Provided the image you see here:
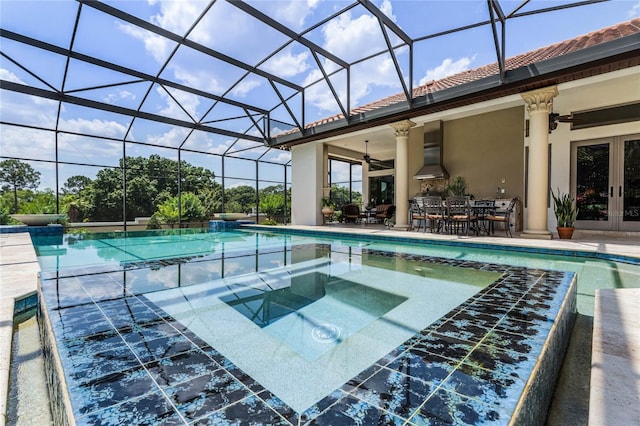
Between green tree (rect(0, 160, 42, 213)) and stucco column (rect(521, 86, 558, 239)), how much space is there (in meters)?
20.9

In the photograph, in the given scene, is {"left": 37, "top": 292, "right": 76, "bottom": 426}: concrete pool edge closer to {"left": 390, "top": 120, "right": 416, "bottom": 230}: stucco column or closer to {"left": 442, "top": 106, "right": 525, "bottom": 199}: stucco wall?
{"left": 390, "top": 120, "right": 416, "bottom": 230}: stucco column

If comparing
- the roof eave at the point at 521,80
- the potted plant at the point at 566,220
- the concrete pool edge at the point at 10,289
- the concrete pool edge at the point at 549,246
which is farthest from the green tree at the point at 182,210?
the potted plant at the point at 566,220

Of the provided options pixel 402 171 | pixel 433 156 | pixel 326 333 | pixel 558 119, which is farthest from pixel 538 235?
pixel 326 333

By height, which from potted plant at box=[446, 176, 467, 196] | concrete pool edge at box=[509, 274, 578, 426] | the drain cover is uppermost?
potted plant at box=[446, 176, 467, 196]

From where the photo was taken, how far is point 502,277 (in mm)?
3246

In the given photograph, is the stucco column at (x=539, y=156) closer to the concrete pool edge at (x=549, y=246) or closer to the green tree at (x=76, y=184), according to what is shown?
the concrete pool edge at (x=549, y=246)

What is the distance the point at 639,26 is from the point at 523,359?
743cm

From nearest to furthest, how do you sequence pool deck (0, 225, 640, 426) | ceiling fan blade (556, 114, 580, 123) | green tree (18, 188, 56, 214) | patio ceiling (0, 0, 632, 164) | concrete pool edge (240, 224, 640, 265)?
1. pool deck (0, 225, 640, 426)
2. concrete pool edge (240, 224, 640, 265)
3. patio ceiling (0, 0, 632, 164)
4. ceiling fan blade (556, 114, 580, 123)
5. green tree (18, 188, 56, 214)

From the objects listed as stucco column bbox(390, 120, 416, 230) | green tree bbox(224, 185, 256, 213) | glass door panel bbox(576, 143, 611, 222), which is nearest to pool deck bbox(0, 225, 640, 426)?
glass door panel bbox(576, 143, 611, 222)

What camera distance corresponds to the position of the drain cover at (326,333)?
2.10 metres

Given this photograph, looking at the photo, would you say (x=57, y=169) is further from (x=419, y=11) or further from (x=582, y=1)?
(x=582, y=1)

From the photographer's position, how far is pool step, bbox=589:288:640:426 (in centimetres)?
102

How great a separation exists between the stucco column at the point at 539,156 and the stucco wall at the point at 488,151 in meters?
2.47

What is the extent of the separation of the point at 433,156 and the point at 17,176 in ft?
66.1
